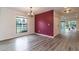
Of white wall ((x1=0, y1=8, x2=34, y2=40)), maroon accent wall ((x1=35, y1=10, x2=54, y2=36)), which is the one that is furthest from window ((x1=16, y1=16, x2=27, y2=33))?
maroon accent wall ((x1=35, y1=10, x2=54, y2=36))

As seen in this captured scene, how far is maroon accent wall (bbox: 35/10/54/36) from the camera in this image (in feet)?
29.7

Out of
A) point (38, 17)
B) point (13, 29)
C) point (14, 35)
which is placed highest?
point (38, 17)

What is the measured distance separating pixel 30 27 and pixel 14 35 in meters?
2.95

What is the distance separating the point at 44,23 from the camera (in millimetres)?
9922

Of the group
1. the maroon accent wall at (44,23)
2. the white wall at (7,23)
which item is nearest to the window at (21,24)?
the white wall at (7,23)

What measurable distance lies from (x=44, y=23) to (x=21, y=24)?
97.0 inches

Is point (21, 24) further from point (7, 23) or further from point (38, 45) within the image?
point (38, 45)

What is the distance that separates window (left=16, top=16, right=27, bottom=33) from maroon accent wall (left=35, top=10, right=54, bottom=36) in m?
1.48
